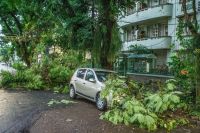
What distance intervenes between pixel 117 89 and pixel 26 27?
23.3 meters

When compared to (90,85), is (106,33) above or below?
above

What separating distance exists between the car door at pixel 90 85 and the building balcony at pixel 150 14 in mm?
19535

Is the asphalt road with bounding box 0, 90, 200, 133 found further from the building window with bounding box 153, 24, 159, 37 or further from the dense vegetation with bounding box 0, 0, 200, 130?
the building window with bounding box 153, 24, 159, 37

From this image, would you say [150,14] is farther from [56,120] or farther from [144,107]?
[144,107]

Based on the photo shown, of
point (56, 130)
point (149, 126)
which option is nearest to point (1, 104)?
point (56, 130)

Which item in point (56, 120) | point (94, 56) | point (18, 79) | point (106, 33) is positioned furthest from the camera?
point (18, 79)

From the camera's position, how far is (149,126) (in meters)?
9.77

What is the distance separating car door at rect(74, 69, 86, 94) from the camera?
16.1 metres

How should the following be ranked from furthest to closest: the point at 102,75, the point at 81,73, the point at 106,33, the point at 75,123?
the point at 106,33
the point at 81,73
the point at 102,75
the point at 75,123

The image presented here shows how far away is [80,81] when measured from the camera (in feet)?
53.5

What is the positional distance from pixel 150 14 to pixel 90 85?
80.2 feet

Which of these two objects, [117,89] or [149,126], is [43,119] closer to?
[117,89]

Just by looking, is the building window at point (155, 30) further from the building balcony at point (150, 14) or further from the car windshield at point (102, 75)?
the car windshield at point (102, 75)

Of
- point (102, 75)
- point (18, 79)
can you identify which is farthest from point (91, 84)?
point (18, 79)
